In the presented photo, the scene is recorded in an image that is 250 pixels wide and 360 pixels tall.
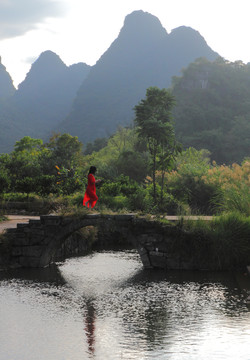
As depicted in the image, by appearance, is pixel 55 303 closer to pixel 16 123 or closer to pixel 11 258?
pixel 11 258

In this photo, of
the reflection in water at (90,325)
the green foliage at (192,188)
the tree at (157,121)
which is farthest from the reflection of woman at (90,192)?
the green foliage at (192,188)

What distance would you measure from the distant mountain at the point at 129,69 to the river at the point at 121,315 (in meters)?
112

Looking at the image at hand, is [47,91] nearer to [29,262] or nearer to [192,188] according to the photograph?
[192,188]

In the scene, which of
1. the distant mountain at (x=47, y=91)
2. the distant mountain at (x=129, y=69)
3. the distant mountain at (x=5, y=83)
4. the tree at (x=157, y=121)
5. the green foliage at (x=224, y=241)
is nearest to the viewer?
the green foliage at (x=224, y=241)

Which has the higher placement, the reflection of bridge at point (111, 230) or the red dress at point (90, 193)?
the red dress at point (90, 193)

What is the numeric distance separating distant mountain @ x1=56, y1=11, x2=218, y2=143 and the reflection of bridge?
363ft

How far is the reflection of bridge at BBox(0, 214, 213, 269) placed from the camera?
14688 millimetres

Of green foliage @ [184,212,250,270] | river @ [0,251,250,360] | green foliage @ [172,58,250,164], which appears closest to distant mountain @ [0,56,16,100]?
green foliage @ [172,58,250,164]

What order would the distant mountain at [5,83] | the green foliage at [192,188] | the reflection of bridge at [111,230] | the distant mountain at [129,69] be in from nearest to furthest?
the reflection of bridge at [111,230], the green foliage at [192,188], the distant mountain at [129,69], the distant mountain at [5,83]

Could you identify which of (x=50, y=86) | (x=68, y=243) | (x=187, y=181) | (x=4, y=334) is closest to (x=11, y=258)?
(x=68, y=243)

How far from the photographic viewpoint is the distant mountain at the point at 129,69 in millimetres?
133875

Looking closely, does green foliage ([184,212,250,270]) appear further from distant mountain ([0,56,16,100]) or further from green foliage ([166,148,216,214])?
distant mountain ([0,56,16,100])

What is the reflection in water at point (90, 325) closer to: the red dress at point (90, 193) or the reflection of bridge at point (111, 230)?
the reflection of bridge at point (111, 230)

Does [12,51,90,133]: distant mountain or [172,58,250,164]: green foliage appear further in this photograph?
[12,51,90,133]: distant mountain
